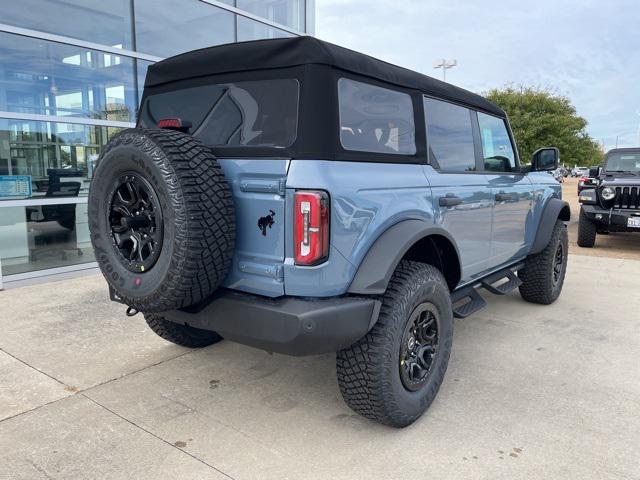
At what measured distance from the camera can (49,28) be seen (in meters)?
6.14

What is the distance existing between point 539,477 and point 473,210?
1.71m

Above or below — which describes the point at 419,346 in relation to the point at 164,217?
below

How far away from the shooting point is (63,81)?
6.48m

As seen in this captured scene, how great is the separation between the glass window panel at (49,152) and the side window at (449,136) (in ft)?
14.9

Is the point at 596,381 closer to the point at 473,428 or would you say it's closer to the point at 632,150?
the point at 473,428

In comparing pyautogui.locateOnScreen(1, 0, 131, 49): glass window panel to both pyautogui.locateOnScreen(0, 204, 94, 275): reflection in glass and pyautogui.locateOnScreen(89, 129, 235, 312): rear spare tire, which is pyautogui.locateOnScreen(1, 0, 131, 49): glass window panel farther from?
pyautogui.locateOnScreen(89, 129, 235, 312): rear spare tire

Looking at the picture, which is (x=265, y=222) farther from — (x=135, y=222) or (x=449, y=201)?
(x=449, y=201)

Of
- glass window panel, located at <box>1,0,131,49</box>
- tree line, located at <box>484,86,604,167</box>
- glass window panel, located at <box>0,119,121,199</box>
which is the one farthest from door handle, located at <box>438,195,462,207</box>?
tree line, located at <box>484,86,604,167</box>

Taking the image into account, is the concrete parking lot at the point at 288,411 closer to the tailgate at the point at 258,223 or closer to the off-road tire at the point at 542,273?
the off-road tire at the point at 542,273

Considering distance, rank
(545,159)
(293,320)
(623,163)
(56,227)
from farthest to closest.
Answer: (623,163), (56,227), (545,159), (293,320)

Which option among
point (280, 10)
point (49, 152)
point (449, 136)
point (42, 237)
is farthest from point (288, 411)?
point (280, 10)

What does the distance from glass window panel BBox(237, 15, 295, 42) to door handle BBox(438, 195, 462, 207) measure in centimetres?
638

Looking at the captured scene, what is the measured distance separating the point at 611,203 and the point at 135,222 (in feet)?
26.2

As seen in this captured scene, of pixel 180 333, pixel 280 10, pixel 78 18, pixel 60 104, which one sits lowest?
pixel 180 333
